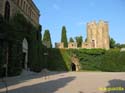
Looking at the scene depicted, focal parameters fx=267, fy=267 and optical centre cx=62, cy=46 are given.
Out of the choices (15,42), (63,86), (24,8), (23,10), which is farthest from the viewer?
(24,8)

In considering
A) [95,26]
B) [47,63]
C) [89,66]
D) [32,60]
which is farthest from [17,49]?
[95,26]

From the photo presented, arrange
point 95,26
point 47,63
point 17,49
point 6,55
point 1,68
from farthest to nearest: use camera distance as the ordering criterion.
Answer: point 95,26 → point 47,63 → point 17,49 → point 6,55 → point 1,68

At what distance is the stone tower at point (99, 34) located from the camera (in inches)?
2574

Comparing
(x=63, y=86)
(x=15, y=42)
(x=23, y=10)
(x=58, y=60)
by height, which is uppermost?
(x=23, y=10)

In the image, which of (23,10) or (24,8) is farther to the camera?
(24,8)

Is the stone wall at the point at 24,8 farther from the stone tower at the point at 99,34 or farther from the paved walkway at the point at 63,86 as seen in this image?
the stone tower at the point at 99,34

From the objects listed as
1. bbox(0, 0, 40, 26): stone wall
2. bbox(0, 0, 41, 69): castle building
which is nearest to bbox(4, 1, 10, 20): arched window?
bbox(0, 0, 41, 69): castle building

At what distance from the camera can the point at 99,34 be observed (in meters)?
65.9

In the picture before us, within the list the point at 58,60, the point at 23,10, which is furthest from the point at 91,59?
the point at 23,10

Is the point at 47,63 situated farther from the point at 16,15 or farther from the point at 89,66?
the point at 16,15

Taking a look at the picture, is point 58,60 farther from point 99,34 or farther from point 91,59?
point 99,34

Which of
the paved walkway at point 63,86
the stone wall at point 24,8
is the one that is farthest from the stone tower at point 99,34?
the paved walkway at point 63,86

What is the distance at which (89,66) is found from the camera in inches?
1923

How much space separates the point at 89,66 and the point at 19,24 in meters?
20.9
